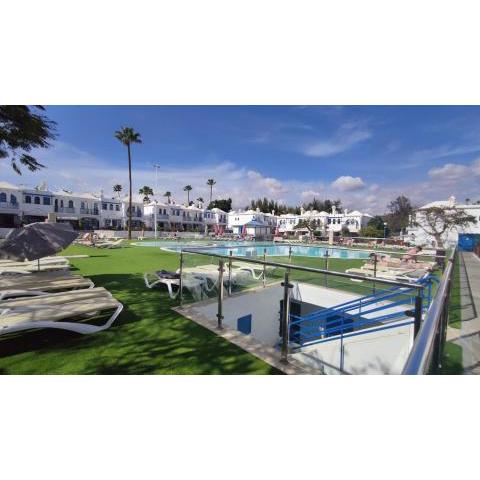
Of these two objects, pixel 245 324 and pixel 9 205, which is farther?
pixel 9 205

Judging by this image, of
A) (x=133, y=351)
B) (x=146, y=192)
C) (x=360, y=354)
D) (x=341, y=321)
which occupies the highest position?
(x=146, y=192)

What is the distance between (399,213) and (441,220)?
49.3 feet

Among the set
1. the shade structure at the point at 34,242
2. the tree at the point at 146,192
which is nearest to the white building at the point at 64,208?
the tree at the point at 146,192

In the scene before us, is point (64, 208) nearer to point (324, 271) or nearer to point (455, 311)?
point (324, 271)

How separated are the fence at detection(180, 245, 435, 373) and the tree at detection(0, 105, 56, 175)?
4108 mm

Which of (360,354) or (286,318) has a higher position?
(286,318)

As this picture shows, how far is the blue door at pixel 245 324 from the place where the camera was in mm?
5957

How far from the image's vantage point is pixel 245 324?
6.18 metres

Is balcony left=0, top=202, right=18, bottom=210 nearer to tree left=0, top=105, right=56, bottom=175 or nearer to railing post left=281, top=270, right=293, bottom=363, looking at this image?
tree left=0, top=105, right=56, bottom=175

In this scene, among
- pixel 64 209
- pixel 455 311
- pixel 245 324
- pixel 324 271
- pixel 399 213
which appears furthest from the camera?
pixel 399 213

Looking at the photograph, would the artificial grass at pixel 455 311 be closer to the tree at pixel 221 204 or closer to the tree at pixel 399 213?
the tree at pixel 399 213

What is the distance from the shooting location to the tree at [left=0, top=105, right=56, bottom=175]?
17.5 feet

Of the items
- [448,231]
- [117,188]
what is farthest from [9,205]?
[448,231]
